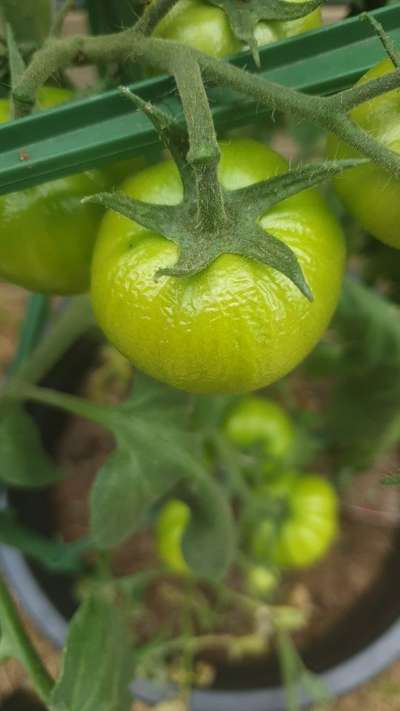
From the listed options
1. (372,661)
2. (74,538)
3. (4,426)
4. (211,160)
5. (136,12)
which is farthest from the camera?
(74,538)

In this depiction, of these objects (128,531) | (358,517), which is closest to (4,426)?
A: (128,531)

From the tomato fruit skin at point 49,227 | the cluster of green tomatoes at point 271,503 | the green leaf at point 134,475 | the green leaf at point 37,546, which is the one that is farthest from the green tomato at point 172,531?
the tomato fruit skin at point 49,227

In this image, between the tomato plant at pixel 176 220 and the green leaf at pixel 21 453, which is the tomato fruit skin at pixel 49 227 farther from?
the green leaf at pixel 21 453

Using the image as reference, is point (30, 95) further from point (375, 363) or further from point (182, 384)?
point (375, 363)

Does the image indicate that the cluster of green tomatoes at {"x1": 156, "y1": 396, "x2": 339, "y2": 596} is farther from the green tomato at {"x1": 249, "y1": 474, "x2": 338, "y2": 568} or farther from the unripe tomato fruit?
the unripe tomato fruit

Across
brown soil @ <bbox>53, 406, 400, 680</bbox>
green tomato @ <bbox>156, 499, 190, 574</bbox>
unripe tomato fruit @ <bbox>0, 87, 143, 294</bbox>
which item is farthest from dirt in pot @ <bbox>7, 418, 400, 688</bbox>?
unripe tomato fruit @ <bbox>0, 87, 143, 294</bbox>

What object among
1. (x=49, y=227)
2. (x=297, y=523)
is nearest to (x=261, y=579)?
(x=297, y=523)

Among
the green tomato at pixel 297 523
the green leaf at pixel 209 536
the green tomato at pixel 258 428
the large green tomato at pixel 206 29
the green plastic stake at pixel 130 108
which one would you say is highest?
the large green tomato at pixel 206 29
